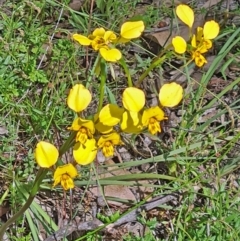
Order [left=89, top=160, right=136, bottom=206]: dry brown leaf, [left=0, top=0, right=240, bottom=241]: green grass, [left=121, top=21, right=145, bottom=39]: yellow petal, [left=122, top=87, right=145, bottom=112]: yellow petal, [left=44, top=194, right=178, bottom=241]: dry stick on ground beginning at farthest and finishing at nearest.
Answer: [left=89, top=160, right=136, bottom=206]: dry brown leaf
[left=0, top=0, right=240, bottom=241]: green grass
[left=44, top=194, right=178, bottom=241]: dry stick on ground
[left=121, top=21, right=145, bottom=39]: yellow petal
[left=122, top=87, right=145, bottom=112]: yellow petal

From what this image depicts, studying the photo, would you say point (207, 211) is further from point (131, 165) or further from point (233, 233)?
point (131, 165)

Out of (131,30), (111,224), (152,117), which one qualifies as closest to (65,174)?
(152,117)

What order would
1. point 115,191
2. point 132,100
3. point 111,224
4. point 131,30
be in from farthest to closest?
1. point 115,191
2. point 111,224
3. point 131,30
4. point 132,100

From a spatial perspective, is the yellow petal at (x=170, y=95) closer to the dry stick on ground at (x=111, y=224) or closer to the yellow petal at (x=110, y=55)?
the yellow petal at (x=110, y=55)

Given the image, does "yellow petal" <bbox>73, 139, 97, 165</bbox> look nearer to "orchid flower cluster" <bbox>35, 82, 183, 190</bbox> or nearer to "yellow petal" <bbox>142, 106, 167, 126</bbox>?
"orchid flower cluster" <bbox>35, 82, 183, 190</bbox>

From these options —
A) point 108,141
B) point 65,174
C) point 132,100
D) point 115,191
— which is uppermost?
point 132,100

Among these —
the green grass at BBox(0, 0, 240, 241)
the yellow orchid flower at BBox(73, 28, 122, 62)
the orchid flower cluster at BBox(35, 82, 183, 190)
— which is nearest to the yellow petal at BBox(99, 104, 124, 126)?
the orchid flower cluster at BBox(35, 82, 183, 190)

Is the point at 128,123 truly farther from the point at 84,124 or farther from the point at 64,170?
the point at 64,170
